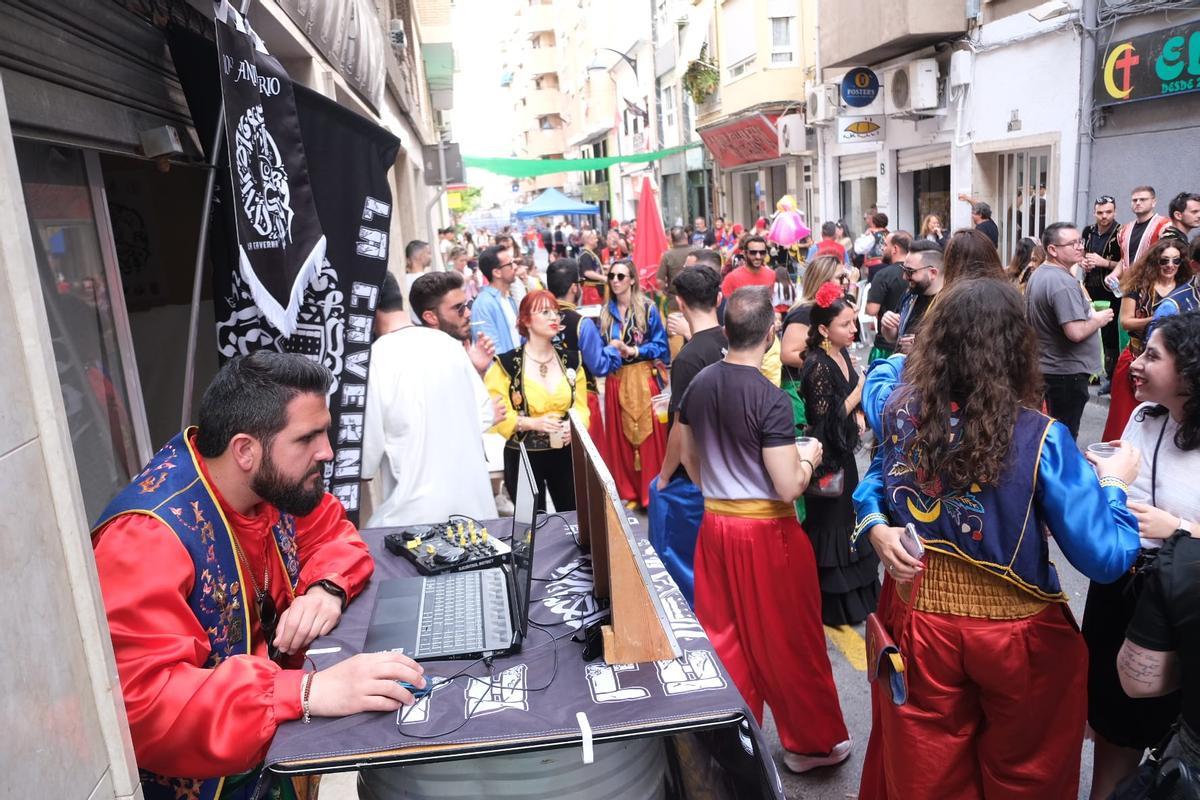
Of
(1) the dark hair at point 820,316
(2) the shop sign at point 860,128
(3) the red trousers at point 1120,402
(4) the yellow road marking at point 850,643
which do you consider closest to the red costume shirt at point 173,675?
(1) the dark hair at point 820,316

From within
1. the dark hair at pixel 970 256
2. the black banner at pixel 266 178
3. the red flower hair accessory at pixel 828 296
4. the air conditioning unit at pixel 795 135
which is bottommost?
the red flower hair accessory at pixel 828 296

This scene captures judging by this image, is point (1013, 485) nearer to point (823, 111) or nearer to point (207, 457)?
point (207, 457)

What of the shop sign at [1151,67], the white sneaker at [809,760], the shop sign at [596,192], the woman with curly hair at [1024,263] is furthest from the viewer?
the shop sign at [596,192]

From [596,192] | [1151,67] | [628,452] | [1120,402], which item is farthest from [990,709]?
[596,192]

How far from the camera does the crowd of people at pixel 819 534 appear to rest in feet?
6.27

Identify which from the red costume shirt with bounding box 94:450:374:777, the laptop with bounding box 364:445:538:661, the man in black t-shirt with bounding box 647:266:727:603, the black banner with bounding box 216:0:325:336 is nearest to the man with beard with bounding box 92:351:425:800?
the red costume shirt with bounding box 94:450:374:777

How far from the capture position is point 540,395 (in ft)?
17.1

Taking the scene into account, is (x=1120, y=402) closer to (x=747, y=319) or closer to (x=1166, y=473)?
(x=1166, y=473)

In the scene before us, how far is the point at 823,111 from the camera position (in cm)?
1833

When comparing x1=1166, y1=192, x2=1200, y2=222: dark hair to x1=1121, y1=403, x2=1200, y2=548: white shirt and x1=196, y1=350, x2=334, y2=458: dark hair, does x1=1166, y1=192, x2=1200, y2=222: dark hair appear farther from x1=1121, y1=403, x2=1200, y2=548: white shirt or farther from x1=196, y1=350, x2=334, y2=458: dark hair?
x1=196, y1=350, x2=334, y2=458: dark hair

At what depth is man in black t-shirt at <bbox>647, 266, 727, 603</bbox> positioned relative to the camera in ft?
14.6

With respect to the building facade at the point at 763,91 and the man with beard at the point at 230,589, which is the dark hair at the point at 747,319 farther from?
the building facade at the point at 763,91

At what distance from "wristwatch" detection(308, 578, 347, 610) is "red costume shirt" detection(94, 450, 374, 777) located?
45 cm

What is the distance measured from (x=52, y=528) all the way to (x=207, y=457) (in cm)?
87
